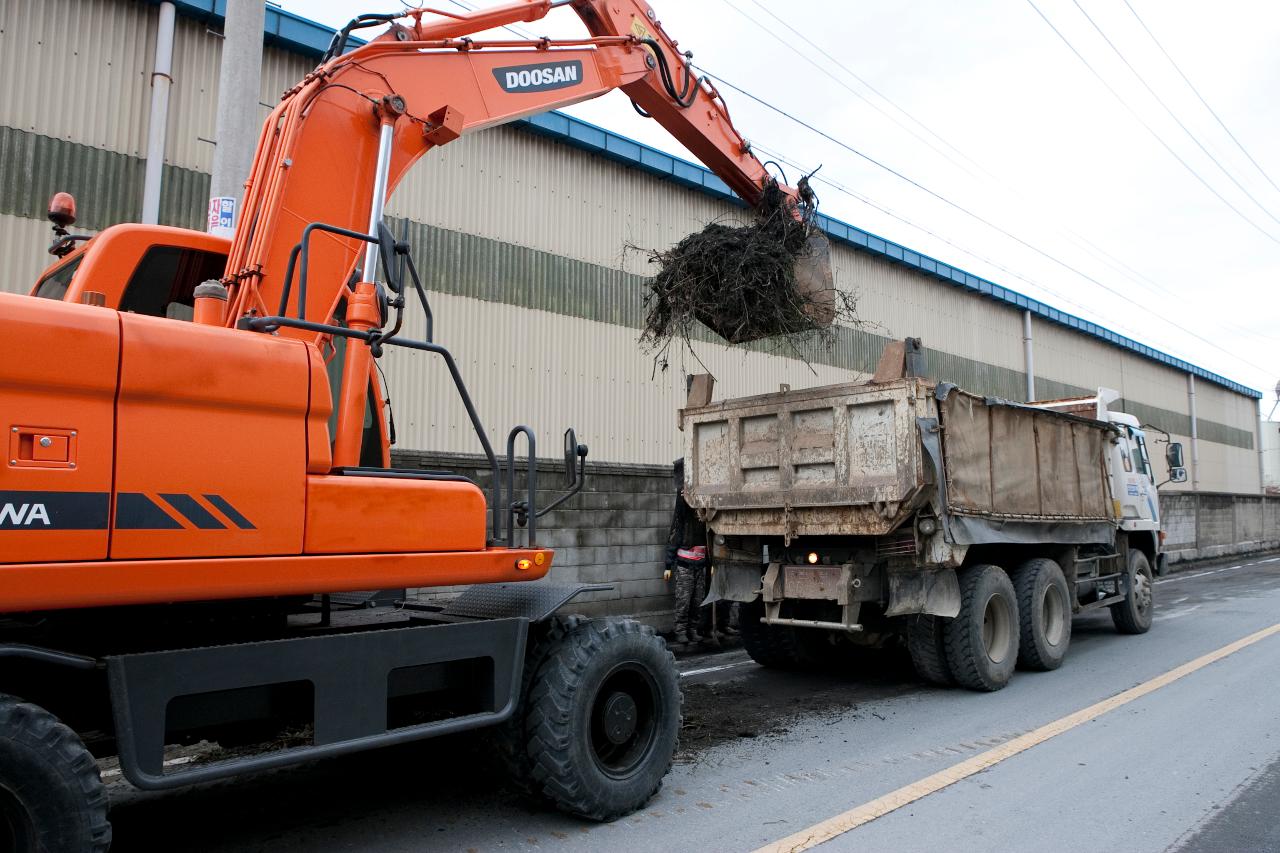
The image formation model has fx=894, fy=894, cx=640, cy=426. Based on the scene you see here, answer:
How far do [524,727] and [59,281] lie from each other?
322 cm

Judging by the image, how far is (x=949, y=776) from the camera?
514cm

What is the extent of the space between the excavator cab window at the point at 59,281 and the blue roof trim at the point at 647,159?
19.4ft

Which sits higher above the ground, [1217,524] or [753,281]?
[753,281]

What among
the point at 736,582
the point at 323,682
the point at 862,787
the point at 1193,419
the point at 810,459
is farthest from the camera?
the point at 1193,419

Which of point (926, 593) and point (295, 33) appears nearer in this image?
point (926, 593)

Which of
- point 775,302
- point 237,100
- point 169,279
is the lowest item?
point 169,279

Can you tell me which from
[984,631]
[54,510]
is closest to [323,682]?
[54,510]

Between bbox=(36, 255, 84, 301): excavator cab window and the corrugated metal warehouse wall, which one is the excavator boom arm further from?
the corrugated metal warehouse wall

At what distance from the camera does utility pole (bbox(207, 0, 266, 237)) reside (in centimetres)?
626

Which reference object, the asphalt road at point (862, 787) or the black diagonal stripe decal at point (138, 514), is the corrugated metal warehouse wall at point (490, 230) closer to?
the asphalt road at point (862, 787)

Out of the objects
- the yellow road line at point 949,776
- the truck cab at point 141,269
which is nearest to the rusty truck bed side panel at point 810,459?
the yellow road line at point 949,776

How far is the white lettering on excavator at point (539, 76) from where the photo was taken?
205 inches

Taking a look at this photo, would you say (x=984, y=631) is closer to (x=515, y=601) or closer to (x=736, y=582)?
(x=736, y=582)

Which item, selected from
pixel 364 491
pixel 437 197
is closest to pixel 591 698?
pixel 364 491
